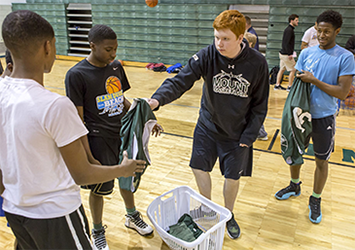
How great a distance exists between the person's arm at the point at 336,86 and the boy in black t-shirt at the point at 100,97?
155cm

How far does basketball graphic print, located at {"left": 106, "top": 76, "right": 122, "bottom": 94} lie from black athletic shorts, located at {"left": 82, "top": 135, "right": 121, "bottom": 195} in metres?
0.35

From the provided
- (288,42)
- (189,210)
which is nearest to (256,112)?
(189,210)

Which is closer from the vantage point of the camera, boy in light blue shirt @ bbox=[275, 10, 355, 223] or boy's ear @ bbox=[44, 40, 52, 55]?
boy's ear @ bbox=[44, 40, 52, 55]

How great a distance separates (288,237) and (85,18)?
38.2ft

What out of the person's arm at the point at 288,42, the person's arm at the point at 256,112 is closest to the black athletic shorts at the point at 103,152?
the person's arm at the point at 256,112

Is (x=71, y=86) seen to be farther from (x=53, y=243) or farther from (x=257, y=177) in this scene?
(x=257, y=177)

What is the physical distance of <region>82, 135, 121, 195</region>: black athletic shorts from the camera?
2.21 meters

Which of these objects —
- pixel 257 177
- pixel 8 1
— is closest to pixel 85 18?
pixel 8 1

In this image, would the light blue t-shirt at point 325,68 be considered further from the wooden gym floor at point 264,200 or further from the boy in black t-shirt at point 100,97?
the boy in black t-shirt at point 100,97

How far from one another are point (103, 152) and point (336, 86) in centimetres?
193

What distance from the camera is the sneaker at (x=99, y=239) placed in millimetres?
2371

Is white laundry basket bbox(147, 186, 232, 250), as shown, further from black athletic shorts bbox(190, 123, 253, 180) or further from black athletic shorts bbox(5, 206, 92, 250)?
black athletic shorts bbox(5, 206, 92, 250)

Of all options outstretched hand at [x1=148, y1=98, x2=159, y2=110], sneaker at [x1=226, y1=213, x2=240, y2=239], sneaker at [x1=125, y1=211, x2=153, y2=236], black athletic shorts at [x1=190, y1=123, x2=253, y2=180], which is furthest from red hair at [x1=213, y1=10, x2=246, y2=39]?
sneaker at [x1=125, y1=211, x2=153, y2=236]

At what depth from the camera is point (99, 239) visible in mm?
2402
